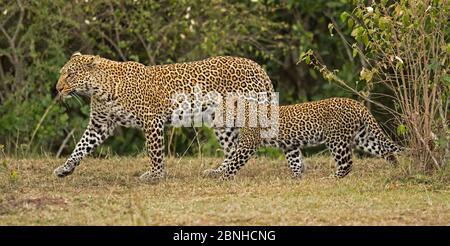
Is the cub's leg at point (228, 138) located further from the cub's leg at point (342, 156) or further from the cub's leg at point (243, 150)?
the cub's leg at point (342, 156)

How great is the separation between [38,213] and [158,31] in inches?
328

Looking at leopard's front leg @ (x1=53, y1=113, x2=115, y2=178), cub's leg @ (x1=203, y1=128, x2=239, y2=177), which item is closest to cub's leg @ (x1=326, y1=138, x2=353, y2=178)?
cub's leg @ (x1=203, y1=128, x2=239, y2=177)

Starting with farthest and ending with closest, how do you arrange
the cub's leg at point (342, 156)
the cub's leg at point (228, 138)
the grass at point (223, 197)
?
the cub's leg at point (228, 138)
the cub's leg at point (342, 156)
the grass at point (223, 197)

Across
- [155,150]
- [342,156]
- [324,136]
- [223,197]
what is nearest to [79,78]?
[155,150]

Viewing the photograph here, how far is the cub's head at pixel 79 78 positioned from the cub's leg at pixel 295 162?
2.24 m

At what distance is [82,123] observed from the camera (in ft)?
58.4

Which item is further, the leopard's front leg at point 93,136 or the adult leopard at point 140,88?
the leopard's front leg at point 93,136

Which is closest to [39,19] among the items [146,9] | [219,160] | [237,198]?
[146,9]

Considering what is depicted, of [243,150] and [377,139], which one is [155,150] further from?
[377,139]

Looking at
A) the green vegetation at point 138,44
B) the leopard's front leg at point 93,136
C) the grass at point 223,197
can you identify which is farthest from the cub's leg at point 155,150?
the green vegetation at point 138,44

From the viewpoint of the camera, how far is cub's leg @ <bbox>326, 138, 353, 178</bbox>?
12.0 meters

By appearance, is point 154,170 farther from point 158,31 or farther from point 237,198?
point 158,31

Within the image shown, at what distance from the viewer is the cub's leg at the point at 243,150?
1210cm

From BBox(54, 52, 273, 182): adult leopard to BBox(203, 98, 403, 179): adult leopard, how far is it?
0.65m
